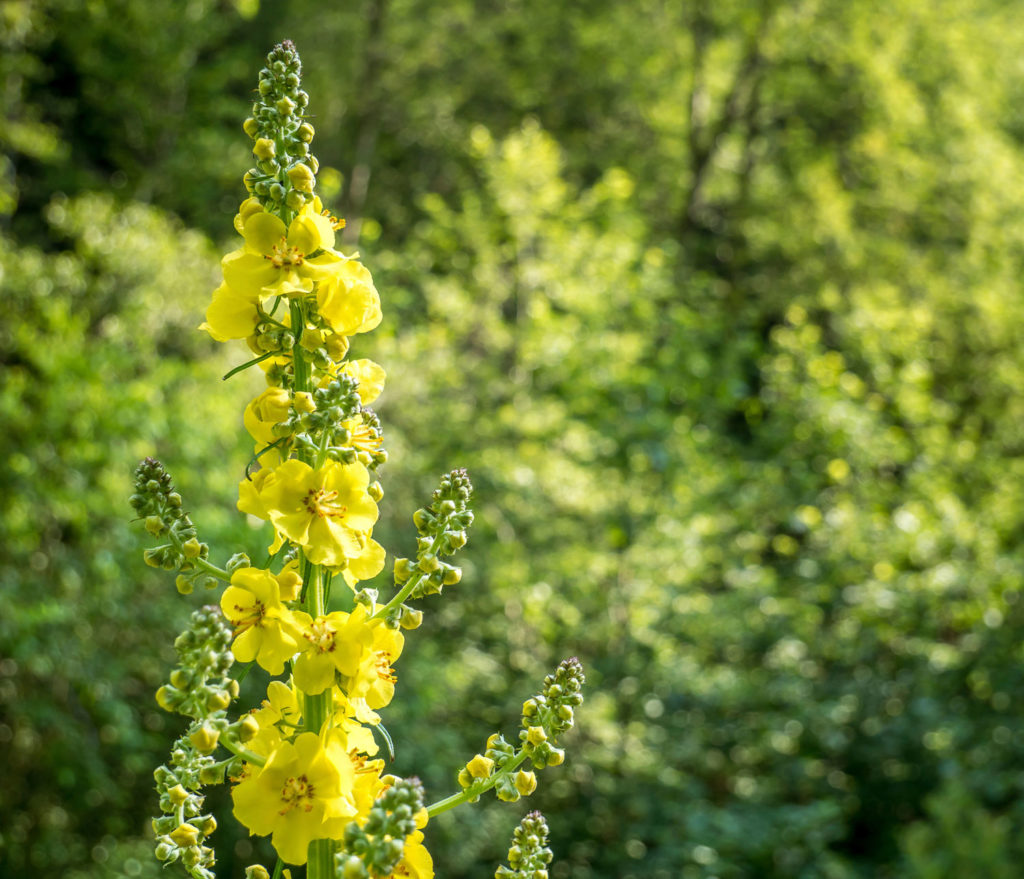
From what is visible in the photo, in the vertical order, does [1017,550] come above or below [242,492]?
above

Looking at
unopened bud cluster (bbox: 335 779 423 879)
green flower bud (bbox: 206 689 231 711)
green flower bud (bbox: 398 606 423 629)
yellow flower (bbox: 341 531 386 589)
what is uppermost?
yellow flower (bbox: 341 531 386 589)

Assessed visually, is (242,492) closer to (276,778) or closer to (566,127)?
(276,778)

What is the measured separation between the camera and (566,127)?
1591 cm

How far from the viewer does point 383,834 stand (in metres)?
0.89

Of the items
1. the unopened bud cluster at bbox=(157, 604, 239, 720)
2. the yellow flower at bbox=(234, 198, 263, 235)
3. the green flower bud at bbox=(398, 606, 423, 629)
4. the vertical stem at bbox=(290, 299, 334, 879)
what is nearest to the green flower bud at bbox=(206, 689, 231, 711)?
the unopened bud cluster at bbox=(157, 604, 239, 720)

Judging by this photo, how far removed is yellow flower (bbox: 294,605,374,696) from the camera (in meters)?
1.01

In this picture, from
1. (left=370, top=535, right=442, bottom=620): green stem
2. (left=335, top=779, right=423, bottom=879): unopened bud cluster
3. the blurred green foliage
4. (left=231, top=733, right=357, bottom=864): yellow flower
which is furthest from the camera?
the blurred green foliage

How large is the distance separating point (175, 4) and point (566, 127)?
19.9 ft

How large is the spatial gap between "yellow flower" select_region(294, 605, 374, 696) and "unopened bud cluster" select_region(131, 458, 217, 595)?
0.12 m

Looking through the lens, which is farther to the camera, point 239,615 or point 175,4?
point 175,4

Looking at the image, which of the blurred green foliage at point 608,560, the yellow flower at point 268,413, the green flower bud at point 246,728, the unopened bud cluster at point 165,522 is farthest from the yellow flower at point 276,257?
the blurred green foliage at point 608,560

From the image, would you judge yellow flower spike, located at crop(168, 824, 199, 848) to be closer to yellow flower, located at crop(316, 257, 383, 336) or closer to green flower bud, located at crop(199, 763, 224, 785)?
green flower bud, located at crop(199, 763, 224, 785)

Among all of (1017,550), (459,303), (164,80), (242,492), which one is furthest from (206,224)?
(242,492)

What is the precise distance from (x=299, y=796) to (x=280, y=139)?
67 cm
